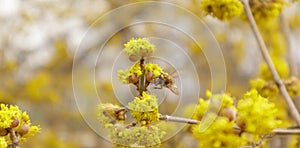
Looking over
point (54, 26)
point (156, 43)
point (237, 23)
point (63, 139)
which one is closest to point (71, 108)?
point (63, 139)

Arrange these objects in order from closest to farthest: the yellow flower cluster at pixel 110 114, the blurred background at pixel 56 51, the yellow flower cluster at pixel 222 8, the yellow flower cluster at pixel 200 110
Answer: the yellow flower cluster at pixel 110 114, the yellow flower cluster at pixel 200 110, the yellow flower cluster at pixel 222 8, the blurred background at pixel 56 51

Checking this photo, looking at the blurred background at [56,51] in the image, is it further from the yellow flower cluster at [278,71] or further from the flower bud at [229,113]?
the flower bud at [229,113]

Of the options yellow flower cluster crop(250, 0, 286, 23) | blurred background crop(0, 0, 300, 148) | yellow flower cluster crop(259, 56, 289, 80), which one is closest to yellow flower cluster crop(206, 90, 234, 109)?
yellow flower cluster crop(250, 0, 286, 23)

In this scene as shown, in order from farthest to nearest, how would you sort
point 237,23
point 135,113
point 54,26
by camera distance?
point 237,23, point 54,26, point 135,113

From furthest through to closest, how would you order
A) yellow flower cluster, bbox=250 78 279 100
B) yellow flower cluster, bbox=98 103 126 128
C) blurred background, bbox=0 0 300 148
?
1. blurred background, bbox=0 0 300 148
2. yellow flower cluster, bbox=250 78 279 100
3. yellow flower cluster, bbox=98 103 126 128

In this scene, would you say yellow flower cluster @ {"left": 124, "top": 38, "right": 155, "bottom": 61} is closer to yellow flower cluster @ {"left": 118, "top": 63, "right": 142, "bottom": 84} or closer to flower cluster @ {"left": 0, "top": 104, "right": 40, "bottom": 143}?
yellow flower cluster @ {"left": 118, "top": 63, "right": 142, "bottom": 84}

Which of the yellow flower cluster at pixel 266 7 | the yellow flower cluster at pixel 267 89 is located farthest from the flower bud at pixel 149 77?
the yellow flower cluster at pixel 266 7

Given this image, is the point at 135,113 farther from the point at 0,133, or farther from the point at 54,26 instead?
the point at 54,26
